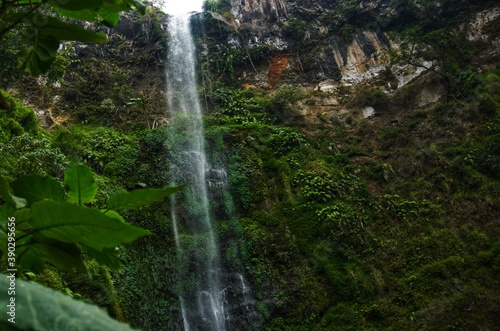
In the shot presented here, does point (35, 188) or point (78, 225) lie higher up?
point (35, 188)

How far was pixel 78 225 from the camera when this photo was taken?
1.69 ft

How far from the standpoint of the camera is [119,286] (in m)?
7.66

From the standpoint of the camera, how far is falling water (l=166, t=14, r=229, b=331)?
880 cm

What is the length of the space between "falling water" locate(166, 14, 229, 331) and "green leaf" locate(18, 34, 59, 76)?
7631 mm

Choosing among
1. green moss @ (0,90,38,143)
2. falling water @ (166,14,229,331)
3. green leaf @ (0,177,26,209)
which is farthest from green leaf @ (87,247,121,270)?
green moss @ (0,90,38,143)

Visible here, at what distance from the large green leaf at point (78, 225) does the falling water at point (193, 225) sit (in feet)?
25.8

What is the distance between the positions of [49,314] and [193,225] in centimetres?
1046

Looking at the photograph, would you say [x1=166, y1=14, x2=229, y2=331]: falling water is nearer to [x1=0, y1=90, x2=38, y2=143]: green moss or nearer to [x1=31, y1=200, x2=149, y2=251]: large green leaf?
[x1=0, y1=90, x2=38, y2=143]: green moss

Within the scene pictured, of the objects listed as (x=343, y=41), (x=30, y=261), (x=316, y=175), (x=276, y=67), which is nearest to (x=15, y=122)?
(x=316, y=175)

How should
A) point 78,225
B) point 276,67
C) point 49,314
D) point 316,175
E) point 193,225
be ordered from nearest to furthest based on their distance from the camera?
point 49,314
point 78,225
point 193,225
point 316,175
point 276,67

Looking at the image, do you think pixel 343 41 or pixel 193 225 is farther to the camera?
pixel 343 41

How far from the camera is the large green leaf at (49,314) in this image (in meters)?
0.30

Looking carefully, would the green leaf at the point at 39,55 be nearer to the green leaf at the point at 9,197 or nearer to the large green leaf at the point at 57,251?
the green leaf at the point at 9,197

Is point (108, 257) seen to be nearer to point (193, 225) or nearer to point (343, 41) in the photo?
point (193, 225)
